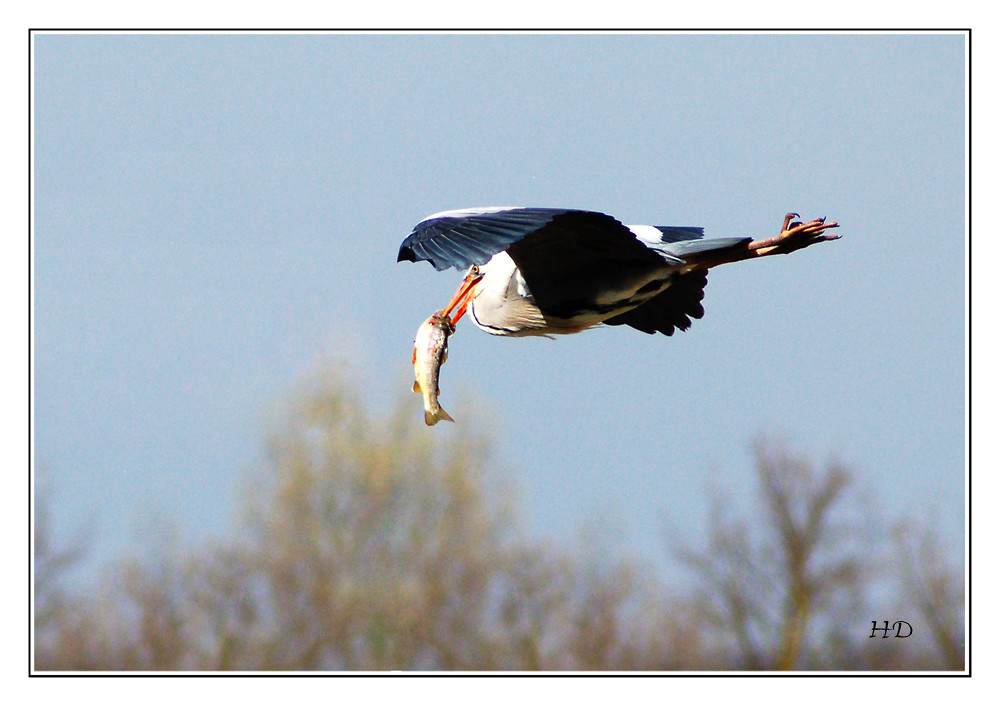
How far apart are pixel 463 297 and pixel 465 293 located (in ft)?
0.11

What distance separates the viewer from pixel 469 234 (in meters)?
3.25

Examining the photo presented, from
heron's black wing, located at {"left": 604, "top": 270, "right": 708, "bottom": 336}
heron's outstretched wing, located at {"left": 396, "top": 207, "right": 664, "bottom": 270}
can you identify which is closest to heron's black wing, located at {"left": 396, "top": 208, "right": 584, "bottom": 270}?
heron's outstretched wing, located at {"left": 396, "top": 207, "right": 664, "bottom": 270}

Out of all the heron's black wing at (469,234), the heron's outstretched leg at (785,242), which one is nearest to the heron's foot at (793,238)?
the heron's outstretched leg at (785,242)

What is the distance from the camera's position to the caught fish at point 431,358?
3.26m

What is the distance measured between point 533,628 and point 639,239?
1258cm

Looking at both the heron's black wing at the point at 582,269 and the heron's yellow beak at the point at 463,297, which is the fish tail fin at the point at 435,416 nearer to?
the heron's yellow beak at the point at 463,297

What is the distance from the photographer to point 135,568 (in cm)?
1538

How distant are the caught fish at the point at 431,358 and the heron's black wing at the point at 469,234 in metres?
0.33

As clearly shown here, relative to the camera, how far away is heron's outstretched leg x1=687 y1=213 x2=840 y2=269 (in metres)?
3.67

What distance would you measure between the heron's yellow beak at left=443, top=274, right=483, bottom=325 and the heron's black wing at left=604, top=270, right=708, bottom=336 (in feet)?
2.17

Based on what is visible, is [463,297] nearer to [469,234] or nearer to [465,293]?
[465,293]
